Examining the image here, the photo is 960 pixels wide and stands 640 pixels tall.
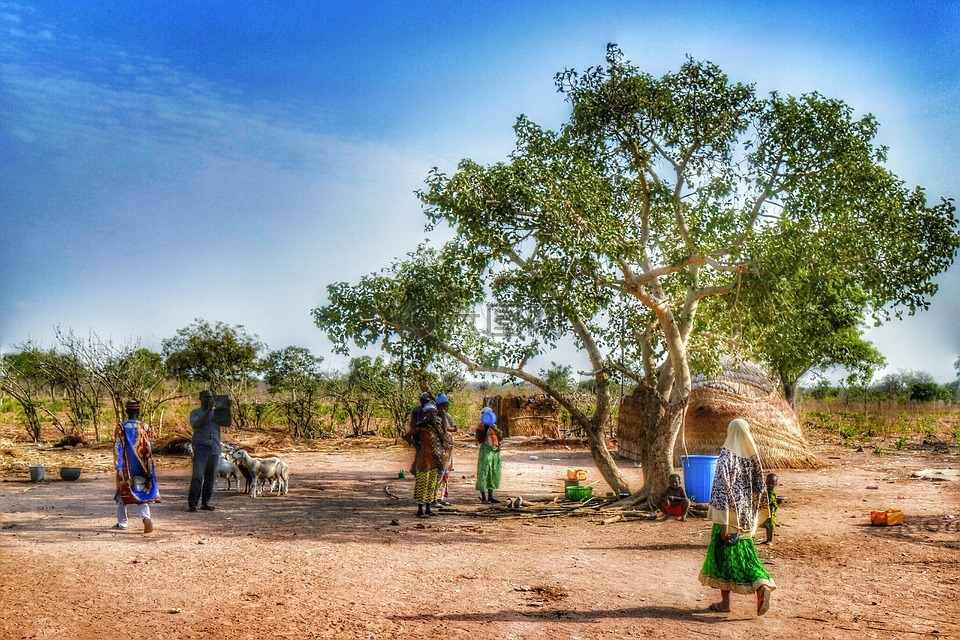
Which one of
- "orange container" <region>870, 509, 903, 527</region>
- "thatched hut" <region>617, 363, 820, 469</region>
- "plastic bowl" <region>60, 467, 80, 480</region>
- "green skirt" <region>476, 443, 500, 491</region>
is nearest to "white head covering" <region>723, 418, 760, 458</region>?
"orange container" <region>870, 509, 903, 527</region>

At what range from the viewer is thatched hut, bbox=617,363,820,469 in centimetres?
1689

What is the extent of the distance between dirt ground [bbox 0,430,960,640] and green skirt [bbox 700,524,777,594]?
244mm

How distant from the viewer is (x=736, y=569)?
19.7ft

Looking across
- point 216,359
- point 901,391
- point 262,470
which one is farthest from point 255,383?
point 901,391

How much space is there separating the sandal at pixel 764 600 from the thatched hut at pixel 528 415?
1952 cm

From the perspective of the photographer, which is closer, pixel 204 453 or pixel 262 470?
pixel 204 453

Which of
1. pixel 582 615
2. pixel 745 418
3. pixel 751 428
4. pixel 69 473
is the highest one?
pixel 745 418

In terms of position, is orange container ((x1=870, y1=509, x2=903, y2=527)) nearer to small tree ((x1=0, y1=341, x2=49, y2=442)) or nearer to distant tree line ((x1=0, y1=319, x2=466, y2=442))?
distant tree line ((x1=0, y1=319, x2=466, y2=442))

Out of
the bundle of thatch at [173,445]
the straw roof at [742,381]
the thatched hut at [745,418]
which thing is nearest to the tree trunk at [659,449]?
the thatched hut at [745,418]

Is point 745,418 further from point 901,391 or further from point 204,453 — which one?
point 901,391

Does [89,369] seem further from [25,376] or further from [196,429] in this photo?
[196,429]

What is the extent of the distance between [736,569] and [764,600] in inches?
10.9

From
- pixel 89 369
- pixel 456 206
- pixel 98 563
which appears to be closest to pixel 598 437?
pixel 456 206

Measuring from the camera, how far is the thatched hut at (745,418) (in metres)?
16.9
